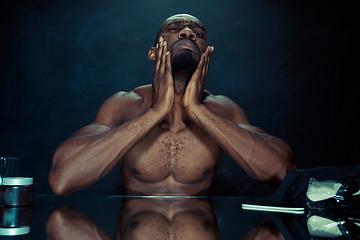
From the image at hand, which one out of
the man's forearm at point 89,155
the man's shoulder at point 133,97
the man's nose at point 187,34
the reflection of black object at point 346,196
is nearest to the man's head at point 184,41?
the man's nose at point 187,34

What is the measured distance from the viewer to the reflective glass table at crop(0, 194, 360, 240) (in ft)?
2.17

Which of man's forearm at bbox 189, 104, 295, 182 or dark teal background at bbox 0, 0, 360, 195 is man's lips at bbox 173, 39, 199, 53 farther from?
dark teal background at bbox 0, 0, 360, 195

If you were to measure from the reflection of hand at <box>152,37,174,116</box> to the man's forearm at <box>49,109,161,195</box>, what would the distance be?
9 cm

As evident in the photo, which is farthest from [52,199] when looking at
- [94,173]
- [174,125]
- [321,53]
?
[321,53]

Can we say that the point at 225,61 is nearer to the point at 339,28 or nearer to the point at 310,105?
the point at 310,105

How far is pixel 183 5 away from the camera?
2.26 m

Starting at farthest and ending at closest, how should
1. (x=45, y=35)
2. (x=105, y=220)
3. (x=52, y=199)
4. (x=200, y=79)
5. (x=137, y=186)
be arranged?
(x=45, y=35) < (x=137, y=186) < (x=200, y=79) < (x=52, y=199) < (x=105, y=220)

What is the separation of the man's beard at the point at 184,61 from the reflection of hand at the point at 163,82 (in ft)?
0.32

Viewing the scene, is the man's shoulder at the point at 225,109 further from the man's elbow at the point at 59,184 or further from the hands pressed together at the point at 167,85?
the man's elbow at the point at 59,184

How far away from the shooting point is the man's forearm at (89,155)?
1230 millimetres

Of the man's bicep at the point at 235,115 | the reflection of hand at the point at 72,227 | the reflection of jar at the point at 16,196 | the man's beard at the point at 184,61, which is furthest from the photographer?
the man's bicep at the point at 235,115

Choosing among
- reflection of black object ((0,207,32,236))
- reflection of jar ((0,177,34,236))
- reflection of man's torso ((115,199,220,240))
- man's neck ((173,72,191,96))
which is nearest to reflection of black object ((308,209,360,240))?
reflection of man's torso ((115,199,220,240))

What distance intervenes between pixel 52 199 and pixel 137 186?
0.40 m

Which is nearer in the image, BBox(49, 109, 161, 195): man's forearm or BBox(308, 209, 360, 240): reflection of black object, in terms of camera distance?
BBox(308, 209, 360, 240): reflection of black object
